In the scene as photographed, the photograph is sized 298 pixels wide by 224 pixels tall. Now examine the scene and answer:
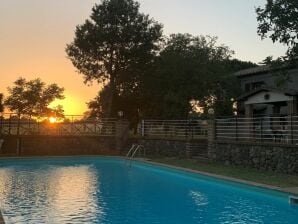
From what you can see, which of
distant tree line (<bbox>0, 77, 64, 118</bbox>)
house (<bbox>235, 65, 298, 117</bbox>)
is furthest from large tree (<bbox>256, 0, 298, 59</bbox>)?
distant tree line (<bbox>0, 77, 64, 118</bbox>)

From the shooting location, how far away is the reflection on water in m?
11.1

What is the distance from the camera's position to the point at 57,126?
1316 inches

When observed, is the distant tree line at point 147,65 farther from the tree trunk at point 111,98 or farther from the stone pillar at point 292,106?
the stone pillar at point 292,106

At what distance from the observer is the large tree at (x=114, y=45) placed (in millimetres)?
39469

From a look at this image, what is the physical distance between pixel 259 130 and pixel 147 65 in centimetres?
2126

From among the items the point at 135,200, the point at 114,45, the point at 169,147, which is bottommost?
the point at 135,200

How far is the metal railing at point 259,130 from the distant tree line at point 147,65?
1216 centimetres

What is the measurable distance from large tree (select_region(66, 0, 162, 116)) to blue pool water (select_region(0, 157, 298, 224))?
20.8 m

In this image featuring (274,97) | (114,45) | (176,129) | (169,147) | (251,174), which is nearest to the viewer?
(251,174)

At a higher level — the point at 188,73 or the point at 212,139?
the point at 188,73

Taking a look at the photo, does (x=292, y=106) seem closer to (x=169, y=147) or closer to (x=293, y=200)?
(x=169, y=147)

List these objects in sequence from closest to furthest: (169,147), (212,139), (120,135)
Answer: (212,139) → (169,147) → (120,135)

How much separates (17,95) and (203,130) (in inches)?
1020

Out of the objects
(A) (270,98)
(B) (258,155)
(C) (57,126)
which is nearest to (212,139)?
(B) (258,155)
